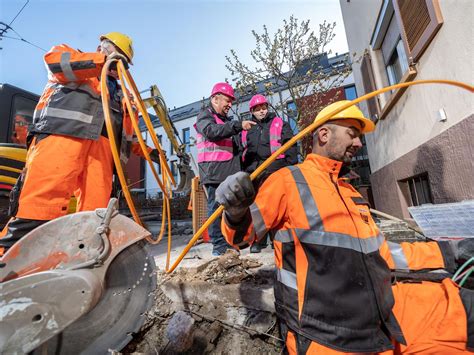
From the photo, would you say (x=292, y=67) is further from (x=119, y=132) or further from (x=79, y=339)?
(x=79, y=339)

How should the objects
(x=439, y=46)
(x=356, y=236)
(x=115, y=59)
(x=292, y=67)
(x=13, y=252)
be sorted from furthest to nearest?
(x=292, y=67)
(x=439, y=46)
(x=115, y=59)
(x=356, y=236)
(x=13, y=252)

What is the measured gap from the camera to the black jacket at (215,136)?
2.85 metres

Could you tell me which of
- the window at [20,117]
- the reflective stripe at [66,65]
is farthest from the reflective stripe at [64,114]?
the window at [20,117]

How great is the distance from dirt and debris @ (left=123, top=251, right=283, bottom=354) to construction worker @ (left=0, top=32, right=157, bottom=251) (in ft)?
3.63

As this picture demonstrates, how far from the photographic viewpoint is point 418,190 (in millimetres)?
3607

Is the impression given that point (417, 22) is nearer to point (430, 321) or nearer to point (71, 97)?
point (430, 321)

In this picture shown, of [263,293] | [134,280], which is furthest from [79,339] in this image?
[263,293]

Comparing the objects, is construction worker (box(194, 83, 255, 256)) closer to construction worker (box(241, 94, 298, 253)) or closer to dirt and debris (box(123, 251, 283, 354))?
construction worker (box(241, 94, 298, 253))

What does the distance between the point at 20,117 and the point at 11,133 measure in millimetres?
273

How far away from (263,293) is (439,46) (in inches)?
125

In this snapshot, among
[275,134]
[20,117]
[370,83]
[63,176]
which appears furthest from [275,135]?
[20,117]

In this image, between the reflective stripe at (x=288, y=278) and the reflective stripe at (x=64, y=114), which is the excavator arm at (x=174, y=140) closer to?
the reflective stripe at (x=64, y=114)

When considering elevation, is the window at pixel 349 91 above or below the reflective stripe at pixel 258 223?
above

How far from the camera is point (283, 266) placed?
130 centimetres
